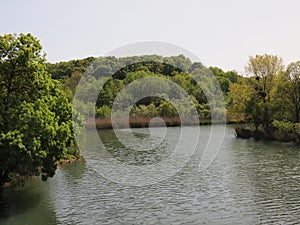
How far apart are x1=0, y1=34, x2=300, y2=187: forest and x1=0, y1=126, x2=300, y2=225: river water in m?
1.71

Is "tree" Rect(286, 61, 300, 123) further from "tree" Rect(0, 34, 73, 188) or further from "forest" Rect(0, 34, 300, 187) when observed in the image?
"tree" Rect(0, 34, 73, 188)

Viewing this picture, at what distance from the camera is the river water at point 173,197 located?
1700 centimetres

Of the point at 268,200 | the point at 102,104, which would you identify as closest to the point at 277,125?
the point at 268,200

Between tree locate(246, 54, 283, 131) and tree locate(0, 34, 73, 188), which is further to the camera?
tree locate(246, 54, 283, 131)

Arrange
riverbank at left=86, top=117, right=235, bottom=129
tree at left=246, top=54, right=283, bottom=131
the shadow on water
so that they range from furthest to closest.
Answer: riverbank at left=86, top=117, right=235, bottom=129, tree at left=246, top=54, right=283, bottom=131, the shadow on water

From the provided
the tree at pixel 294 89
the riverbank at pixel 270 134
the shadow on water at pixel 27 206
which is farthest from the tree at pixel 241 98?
the shadow on water at pixel 27 206

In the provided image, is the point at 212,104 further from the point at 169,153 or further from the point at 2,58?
the point at 2,58

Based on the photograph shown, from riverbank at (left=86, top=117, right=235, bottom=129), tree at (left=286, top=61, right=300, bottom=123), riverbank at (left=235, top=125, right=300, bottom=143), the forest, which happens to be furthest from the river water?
riverbank at (left=86, top=117, right=235, bottom=129)

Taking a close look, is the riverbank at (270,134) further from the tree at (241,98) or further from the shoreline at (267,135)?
the tree at (241,98)

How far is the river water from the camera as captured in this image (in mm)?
17000

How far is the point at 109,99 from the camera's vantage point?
7900cm

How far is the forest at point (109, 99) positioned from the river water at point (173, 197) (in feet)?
5.61

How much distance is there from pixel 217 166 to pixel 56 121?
46.3 ft

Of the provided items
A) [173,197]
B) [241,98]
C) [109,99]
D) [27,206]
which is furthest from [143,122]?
[27,206]
